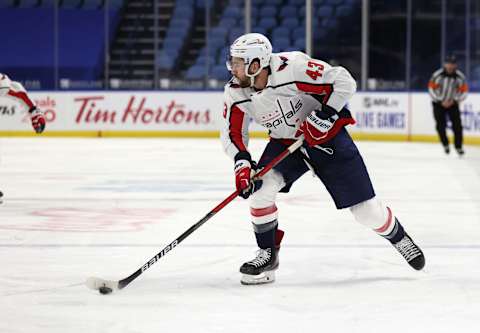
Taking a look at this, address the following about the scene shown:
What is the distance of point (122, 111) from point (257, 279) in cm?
1172

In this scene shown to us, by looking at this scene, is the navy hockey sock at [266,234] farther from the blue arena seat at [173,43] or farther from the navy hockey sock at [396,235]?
the blue arena seat at [173,43]

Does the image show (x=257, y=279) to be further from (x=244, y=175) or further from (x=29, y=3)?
(x=29, y=3)

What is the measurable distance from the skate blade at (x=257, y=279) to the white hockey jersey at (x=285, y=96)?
51 cm

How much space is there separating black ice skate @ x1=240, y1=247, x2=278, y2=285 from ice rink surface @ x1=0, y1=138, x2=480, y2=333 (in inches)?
2.3

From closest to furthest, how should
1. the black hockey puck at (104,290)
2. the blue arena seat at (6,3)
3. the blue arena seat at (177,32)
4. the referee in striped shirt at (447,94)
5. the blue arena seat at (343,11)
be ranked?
the black hockey puck at (104,290), the referee in striped shirt at (447,94), the blue arena seat at (343,11), the blue arena seat at (177,32), the blue arena seat at (6,3)

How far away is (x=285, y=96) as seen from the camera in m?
4.45

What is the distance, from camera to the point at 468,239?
5.84 metres

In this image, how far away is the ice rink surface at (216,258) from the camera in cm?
378

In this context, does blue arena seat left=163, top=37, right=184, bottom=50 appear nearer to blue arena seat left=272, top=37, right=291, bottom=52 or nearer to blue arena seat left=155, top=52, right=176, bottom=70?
blue arena seat left=155, top=52, right=176, bottom=70

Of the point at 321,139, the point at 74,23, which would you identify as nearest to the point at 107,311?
the point at 321,139

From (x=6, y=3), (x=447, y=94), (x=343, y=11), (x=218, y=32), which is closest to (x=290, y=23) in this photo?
(x=343, y=11)

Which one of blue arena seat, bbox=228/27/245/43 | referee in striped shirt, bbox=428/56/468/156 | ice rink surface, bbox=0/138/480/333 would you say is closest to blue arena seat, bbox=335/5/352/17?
blue arena seat, bbox=228/27/245/43

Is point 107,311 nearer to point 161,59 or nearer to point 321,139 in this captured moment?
point 321,139

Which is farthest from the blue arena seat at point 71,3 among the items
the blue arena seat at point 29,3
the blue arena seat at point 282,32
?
the blue arena seat at point 282,32
